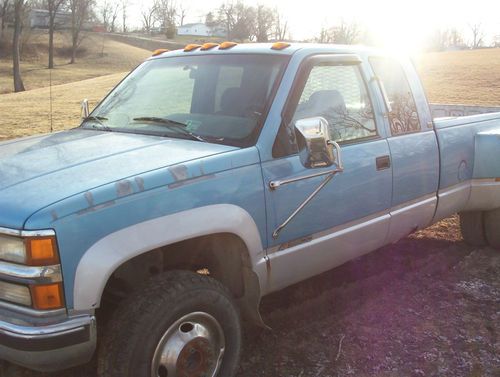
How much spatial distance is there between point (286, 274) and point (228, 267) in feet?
1.27

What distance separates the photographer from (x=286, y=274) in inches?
136

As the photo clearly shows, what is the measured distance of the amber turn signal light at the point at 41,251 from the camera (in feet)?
7.88

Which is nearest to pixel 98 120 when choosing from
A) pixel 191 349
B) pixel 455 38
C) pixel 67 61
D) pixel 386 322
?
pixel 191 349

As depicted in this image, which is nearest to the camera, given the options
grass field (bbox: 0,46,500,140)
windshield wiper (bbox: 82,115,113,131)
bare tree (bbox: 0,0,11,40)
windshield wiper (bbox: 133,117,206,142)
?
windshield wiper (bbox: 133,117,206,142)

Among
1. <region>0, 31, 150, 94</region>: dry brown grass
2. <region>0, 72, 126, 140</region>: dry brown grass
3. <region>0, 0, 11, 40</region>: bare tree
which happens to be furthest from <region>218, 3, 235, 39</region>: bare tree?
<region>0, 72, 126, 140</region>: dry brown grass

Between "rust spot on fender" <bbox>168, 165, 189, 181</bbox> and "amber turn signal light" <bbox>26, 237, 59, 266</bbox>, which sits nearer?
"amber turn signal light" <bbox>26, 237, 59, 266</bbox>

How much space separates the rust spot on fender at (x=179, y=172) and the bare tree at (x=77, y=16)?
57.7 metres

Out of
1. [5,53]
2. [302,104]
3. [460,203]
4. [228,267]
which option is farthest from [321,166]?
[5,53]

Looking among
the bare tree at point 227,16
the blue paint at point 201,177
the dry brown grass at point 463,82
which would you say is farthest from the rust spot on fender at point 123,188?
the bare tree at point 227,16

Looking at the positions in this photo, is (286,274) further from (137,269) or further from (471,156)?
(471,156)

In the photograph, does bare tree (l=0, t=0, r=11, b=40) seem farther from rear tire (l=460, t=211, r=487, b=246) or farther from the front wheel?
the front wheel

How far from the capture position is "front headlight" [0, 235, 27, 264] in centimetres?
244

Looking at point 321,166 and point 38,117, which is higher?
point 321,166

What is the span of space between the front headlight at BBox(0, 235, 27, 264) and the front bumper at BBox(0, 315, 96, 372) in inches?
11.0
